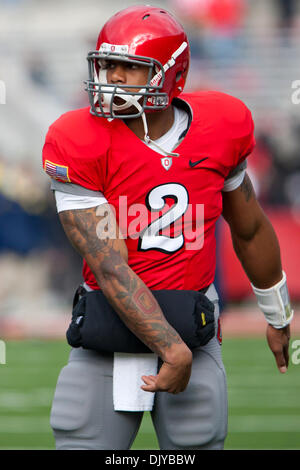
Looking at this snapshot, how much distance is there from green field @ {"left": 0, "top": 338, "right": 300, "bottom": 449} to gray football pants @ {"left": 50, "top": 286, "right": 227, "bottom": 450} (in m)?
2.29

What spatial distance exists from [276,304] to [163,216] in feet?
2.18

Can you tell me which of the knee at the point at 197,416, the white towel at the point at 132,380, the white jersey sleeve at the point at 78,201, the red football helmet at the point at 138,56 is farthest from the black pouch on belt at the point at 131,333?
the red football helmet at the point at 138,56

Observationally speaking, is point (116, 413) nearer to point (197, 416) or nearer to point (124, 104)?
point (197, 416)

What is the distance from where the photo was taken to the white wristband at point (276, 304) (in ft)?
11.0

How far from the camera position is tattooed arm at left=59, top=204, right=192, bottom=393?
109 inches

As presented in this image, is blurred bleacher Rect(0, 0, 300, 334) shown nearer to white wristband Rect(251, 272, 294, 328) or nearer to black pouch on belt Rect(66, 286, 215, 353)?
white wristband Rect(251, 272, 294, 328)

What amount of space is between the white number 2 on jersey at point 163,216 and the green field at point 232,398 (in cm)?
252

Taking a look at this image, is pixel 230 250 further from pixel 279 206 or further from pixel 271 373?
pixel 271 373

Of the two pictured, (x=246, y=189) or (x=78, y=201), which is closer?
(x=78, y=201)

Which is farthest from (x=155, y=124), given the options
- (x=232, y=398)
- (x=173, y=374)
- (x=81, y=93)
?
(x=81, y=93)

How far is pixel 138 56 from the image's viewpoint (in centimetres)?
284

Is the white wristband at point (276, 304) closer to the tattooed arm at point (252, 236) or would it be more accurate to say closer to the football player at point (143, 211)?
the tattooed arm at point (252, 236)

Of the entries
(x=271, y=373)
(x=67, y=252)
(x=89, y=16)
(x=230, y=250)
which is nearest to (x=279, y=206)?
(x=230, y=250)

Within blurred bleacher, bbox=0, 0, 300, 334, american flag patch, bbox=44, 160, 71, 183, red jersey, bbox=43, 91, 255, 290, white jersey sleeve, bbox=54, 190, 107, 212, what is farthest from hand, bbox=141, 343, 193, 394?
blurred bleacher, bbox=0, 0, 300, 334
